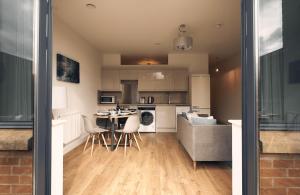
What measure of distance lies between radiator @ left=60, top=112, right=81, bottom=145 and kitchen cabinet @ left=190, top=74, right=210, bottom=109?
11.8 ft

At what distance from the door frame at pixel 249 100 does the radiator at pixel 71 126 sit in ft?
10.3

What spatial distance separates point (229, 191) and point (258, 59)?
1.69 m

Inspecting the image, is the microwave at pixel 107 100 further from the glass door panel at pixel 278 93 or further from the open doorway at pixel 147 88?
the glass door panel at pixel 278 93

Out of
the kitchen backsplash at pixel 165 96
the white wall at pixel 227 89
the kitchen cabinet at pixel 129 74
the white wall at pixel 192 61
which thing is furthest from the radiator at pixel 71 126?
the white wall at pixel 227 89

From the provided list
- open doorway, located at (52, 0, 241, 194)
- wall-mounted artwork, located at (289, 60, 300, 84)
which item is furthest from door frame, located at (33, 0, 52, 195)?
wall-mounted artwork, located at (289, 60, 300, 84)

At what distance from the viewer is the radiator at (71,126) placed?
380cm

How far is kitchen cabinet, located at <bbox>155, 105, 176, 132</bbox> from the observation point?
259 inches

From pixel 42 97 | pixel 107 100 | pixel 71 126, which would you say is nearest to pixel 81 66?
pixel 71 126

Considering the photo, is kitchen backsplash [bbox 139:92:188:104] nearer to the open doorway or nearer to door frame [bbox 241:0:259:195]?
the open doorway

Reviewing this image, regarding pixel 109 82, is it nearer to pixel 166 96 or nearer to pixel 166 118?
pixel 166 96

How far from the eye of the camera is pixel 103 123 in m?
5.92

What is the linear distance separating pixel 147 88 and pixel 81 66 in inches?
103

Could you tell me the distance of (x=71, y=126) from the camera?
13.4 feet

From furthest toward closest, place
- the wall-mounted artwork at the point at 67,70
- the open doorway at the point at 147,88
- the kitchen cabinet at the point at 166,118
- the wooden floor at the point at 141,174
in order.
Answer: the kitchen cabinet at the point at 166,118 → the wall-mounted artwork at the point at 67,70 → the open doorway at the point at 147,88 → the wooden floor at the point at 141,174
